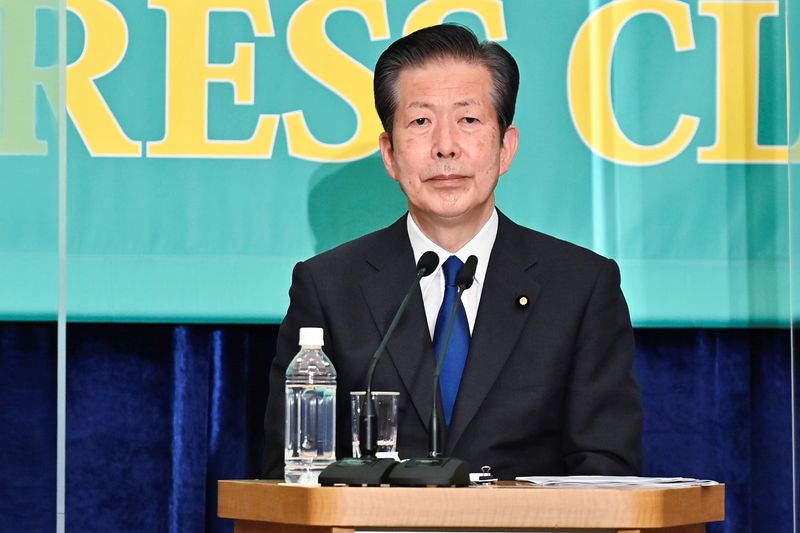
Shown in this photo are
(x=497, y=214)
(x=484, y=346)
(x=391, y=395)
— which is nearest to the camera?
(x=391, y=395)

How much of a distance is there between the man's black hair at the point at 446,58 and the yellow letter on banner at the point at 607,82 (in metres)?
0.81

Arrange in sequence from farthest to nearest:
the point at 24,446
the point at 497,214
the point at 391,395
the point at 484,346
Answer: the point at 24,446 → the point at 497,214 → the point at 484,346 → the point at 391,395

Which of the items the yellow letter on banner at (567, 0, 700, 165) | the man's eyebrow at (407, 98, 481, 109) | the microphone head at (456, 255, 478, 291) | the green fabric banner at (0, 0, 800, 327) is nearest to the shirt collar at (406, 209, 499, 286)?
the man's eyebrow at (407, 98, 481, 109)

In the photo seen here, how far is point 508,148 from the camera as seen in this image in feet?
9.22

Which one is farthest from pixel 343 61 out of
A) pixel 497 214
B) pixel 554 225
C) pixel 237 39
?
pixel 497 214

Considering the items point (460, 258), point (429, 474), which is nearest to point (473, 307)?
point (460, 258)

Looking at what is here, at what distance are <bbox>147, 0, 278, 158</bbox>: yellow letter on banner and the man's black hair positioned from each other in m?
0.81

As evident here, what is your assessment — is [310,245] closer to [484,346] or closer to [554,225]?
[554,225]

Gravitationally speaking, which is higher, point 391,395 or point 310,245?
point 310,245

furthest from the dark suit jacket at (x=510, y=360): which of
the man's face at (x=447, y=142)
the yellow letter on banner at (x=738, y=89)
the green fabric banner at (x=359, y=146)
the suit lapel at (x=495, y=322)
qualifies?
the yellow letter on banner at (x=738, y=89)

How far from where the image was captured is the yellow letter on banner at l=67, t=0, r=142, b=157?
137 inches

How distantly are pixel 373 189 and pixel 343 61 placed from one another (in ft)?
1.15

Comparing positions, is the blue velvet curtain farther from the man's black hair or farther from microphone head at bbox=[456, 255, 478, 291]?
microphone head at bbox=[456, 255, 478, 291]

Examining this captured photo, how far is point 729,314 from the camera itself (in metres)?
3.51
